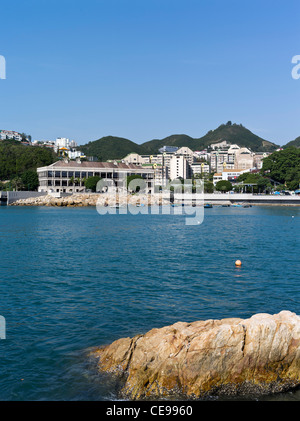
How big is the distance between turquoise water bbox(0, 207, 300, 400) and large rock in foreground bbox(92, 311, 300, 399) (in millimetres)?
591

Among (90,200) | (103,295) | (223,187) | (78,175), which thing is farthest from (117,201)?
(103,295)

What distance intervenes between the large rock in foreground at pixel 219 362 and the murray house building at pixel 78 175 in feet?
413

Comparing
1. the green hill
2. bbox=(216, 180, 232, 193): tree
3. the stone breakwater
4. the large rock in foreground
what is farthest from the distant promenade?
the large rock in foreground

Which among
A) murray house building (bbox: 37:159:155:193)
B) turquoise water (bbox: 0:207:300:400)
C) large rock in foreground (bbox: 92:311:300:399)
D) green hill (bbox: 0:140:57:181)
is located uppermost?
green hill (bbox: 0:140:57:181)

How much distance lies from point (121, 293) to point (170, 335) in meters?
8.61

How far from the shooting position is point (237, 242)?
39.1 m

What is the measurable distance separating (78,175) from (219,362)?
13816 cm

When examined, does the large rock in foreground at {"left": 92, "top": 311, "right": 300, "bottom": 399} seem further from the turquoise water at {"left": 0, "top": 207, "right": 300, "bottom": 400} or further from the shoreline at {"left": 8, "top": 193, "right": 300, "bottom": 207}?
the shoreline at {"left": 8, "top": 193, "right": 300, "bottom": 207}

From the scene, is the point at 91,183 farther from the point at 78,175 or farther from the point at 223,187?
the point at 223,187

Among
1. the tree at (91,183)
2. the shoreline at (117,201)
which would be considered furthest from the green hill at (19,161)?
the shoreline at (117,201)

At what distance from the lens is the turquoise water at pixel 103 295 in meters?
11.1

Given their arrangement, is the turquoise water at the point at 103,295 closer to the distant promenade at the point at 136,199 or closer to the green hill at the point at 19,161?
the distant promenade at the point at 136,199

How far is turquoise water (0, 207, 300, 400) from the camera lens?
36.6 ft
